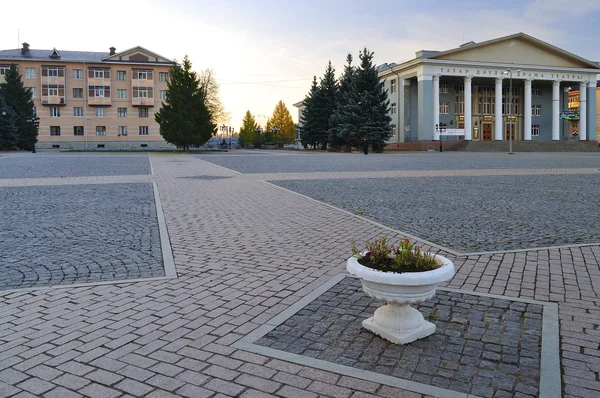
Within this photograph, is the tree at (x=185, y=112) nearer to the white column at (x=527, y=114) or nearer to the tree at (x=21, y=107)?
the tree at (x=21, y=107)

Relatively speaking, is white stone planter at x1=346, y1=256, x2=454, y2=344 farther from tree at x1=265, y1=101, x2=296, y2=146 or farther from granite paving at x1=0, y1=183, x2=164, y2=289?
tree at x1=265, y1=101, x2=296, y2=146

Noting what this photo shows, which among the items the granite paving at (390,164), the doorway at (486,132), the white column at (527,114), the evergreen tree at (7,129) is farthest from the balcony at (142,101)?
the white column at (527,114)

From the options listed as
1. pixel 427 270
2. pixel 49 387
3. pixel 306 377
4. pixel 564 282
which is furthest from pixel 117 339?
pixel 564 282

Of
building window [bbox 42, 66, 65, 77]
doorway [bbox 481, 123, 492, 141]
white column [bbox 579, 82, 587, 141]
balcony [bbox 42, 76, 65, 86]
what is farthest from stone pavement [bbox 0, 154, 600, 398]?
building window [bbox 42, 66, 65, 77]


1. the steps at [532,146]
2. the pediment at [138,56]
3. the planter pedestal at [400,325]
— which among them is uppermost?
the pediment at [138,56]

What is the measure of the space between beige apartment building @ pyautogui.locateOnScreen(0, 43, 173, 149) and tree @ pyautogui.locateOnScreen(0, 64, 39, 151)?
22.0ft

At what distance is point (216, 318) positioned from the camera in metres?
4.46

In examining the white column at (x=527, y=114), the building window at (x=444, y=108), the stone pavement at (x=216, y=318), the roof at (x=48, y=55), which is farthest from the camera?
the roof at (x=48, y=55)

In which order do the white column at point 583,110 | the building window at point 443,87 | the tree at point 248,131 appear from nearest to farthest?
the building window at point 443,87 → the white column at point 583,110 → the tree at point 248,131

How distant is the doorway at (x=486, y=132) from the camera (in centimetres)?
7544

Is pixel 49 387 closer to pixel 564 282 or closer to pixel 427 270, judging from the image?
pixel 427 270

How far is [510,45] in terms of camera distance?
70.2m

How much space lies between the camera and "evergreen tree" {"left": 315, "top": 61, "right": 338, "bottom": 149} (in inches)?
2509

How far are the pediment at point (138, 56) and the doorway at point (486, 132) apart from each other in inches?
1891
